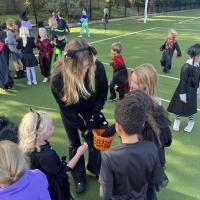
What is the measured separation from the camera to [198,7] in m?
41.0

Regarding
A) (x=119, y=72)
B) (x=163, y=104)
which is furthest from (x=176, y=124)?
(x=119, y=72)

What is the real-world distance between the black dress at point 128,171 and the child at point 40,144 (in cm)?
69

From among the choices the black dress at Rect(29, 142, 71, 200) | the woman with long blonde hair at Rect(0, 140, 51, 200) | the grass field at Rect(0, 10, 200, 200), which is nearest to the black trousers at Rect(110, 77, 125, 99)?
the grass field at Rect(0, 10, 200, 200)

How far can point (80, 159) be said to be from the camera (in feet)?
14.2

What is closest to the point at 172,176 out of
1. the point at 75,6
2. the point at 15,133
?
the point at 15,133

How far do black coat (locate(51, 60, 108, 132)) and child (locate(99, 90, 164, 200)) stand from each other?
3.95ft

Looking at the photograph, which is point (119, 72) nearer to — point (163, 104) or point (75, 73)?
point (163, 104)

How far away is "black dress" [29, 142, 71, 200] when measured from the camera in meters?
3.08

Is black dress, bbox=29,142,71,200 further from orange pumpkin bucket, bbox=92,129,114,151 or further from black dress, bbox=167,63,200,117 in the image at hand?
black dress, bbox=167,63,200,117

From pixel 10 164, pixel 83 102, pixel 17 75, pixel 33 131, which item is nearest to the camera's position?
pixel 10 164

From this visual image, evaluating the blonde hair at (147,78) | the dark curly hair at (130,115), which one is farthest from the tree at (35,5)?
Result: the dark curly hair at (130,115)

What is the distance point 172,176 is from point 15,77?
5908mm

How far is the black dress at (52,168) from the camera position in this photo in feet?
10.1

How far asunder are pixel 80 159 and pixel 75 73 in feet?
4.47
